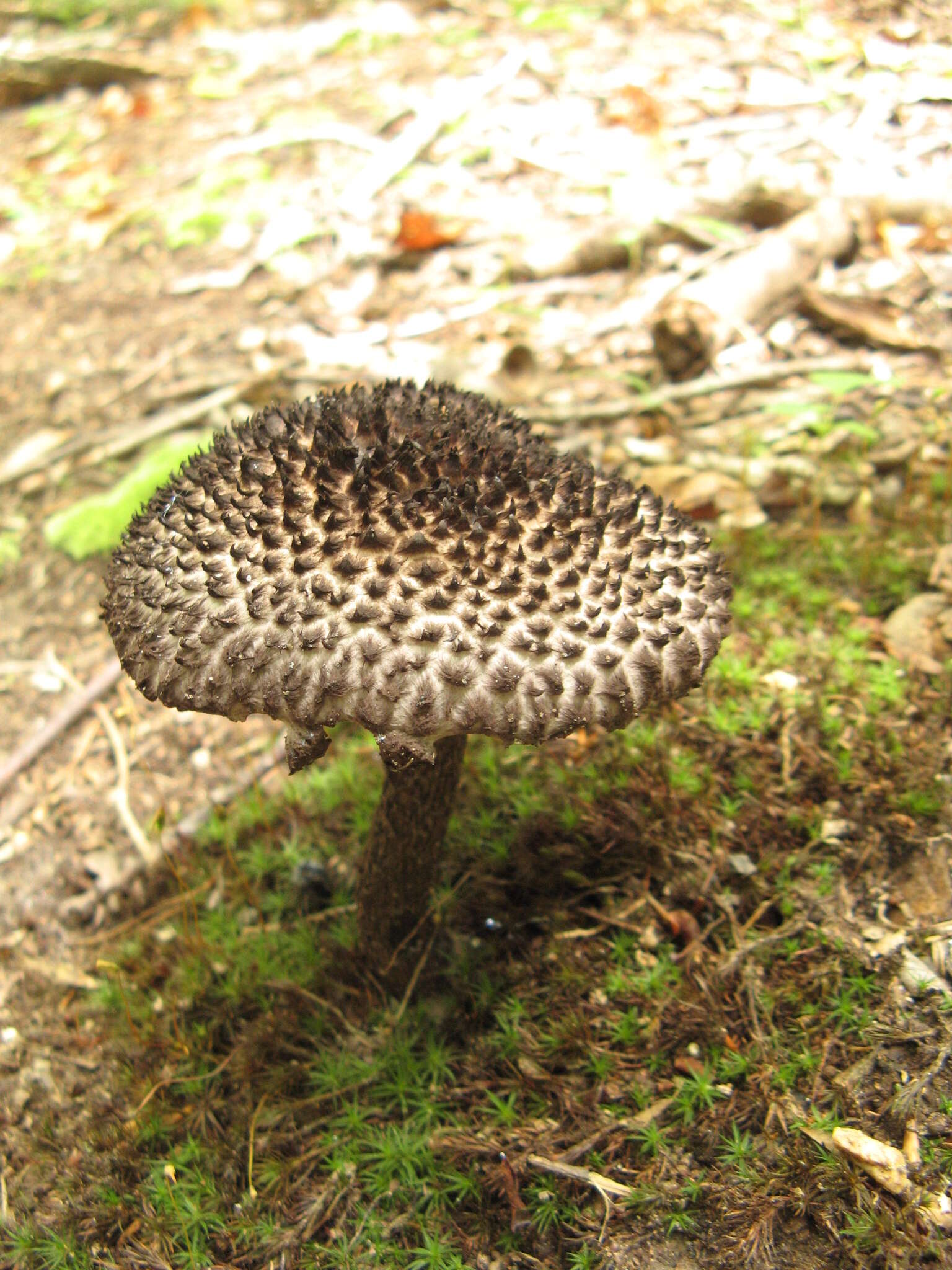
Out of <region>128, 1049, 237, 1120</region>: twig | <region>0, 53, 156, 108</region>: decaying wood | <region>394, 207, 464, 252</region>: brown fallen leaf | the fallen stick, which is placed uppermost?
<region>0, 53, 156, 108</region>: decaying wood

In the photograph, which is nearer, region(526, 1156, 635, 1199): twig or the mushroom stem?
region(526, 1156, 635, 1199): twig

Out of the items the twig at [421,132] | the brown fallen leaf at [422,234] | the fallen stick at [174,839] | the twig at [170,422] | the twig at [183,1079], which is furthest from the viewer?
the twig at [421,132]

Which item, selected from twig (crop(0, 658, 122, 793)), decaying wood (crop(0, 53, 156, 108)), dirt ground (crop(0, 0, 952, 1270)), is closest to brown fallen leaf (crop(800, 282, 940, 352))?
dirt ground (crop(0, 0, 952, 1270))

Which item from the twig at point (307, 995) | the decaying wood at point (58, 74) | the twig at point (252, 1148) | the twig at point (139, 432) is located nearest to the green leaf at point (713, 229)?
the twig at point (139, 432)

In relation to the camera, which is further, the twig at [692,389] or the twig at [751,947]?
the twig at [692,389]

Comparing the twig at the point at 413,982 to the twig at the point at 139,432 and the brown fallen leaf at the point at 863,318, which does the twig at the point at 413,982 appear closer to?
the twig at the point at 139,432

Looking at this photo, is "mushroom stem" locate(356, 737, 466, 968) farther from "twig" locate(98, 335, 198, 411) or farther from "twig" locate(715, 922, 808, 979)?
"twig" locate(98, 335, 198, 411)

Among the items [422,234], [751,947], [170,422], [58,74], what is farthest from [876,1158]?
[58,74]

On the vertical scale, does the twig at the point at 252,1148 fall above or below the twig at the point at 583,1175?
below
